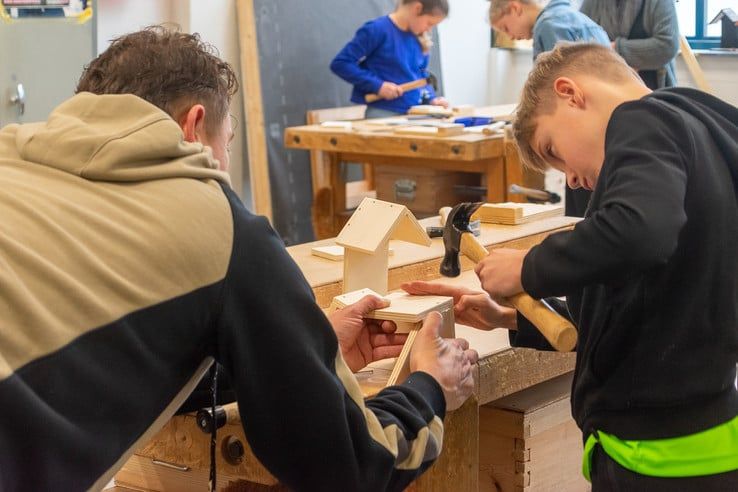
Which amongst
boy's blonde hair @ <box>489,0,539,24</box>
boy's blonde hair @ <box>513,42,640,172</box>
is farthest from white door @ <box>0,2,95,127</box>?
boy's blonde hair @ <box>513,42,640,172</box>

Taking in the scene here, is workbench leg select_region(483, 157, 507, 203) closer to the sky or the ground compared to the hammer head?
closer to the ground

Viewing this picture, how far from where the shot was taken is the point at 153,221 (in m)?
1.42

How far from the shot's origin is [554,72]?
6.89ft

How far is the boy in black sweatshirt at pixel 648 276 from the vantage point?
1729mm

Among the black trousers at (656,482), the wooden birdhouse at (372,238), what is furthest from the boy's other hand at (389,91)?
the black trousers at (656,482)

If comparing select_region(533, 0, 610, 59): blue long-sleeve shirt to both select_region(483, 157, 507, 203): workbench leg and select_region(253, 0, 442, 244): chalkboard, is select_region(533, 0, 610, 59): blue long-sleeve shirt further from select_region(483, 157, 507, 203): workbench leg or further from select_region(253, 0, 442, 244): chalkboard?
select_region(253, 0, 442, 244): chalkboard

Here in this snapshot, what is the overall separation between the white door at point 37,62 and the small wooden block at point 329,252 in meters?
3.05

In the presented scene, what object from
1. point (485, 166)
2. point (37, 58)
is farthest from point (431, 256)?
point (37, 58)

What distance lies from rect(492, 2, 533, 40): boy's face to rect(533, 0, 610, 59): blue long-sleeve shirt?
296 millimetres

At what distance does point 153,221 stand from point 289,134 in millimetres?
4978

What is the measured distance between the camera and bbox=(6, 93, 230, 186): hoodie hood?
57.4 inches

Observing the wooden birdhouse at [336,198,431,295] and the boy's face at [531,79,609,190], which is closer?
the boy's face at [531,79,609,190]

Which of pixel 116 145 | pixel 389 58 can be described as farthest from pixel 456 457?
pixel 389 58

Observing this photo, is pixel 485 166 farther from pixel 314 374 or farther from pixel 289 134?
pixel 314 374
